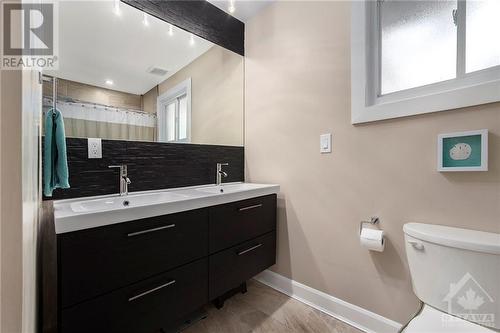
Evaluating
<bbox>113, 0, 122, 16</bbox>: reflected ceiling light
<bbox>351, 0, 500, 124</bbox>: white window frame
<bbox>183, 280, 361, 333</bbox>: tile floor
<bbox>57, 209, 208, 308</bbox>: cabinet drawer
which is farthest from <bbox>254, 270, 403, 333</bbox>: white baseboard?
<bbox>113, 0, 122, 16</bbox>: reflected ceiling light

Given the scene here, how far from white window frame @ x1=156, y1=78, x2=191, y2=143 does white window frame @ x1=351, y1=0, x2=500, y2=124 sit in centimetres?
126

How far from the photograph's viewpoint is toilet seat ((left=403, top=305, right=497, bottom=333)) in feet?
2.79

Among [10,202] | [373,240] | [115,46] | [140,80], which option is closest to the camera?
[10,202]

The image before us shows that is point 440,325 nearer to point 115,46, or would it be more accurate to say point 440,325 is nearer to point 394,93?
point 394,93

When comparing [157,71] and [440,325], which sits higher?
[157,71]

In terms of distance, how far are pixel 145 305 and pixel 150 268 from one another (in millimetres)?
171

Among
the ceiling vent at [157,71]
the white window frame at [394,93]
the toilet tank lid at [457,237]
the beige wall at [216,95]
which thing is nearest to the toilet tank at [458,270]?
the toilet tank lid at [457,237]

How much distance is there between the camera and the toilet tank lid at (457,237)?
86 cm

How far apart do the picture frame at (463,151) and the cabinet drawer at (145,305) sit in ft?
4.49

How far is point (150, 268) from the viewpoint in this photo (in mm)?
1068

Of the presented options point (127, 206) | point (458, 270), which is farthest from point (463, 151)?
point (127, 206)

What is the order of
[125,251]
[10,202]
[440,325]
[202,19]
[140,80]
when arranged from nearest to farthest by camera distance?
[10,202] < [440,325] < [125,251] < [140,80] < [202,19]

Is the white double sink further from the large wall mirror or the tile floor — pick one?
the tile floor

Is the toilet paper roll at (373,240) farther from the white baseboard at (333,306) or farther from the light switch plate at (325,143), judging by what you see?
the light switch plate at (325,143)
